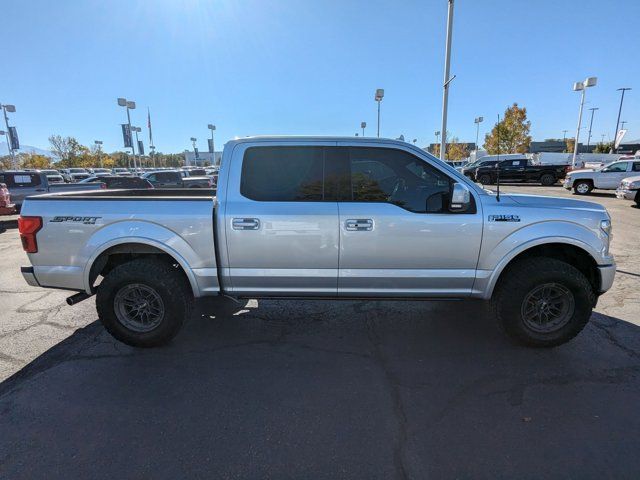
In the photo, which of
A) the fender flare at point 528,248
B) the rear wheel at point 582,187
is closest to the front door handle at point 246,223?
the fender flare at point 528,248

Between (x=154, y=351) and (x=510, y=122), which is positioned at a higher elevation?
(x=510, y=122)

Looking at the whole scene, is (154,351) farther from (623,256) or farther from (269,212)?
(623,256)

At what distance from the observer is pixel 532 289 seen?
11.2 ft

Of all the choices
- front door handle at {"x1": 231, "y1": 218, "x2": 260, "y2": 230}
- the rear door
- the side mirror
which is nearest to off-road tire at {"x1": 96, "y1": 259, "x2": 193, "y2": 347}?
the rear door

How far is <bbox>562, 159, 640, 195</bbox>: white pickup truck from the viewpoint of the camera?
17797mm

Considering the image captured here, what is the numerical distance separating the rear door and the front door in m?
0.19

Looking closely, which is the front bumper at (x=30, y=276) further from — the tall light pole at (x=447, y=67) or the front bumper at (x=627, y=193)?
the front bumper at (x=627, y=193)

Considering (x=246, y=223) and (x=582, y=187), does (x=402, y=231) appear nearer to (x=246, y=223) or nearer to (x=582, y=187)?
(x=246, y=223)

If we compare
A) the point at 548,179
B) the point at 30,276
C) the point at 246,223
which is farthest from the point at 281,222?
the point at 548,179

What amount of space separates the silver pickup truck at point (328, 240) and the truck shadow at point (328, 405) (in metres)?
0.49

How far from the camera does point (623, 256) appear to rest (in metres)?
7.13

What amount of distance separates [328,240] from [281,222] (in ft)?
1.55

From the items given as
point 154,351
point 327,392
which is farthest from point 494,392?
point 154,351

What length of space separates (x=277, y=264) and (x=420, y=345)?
1.71 metres
